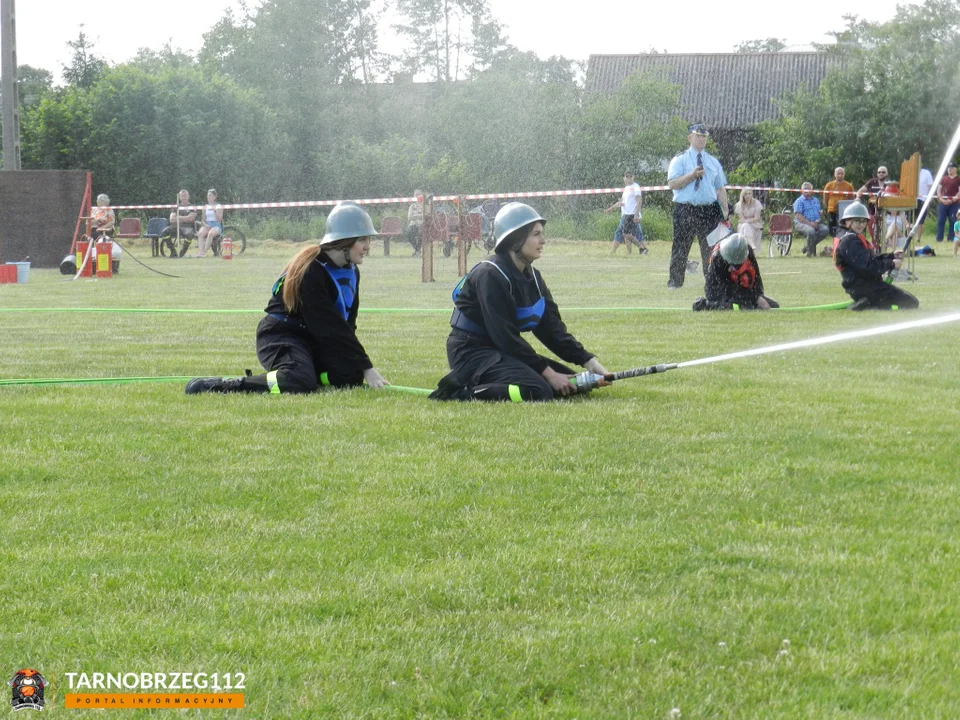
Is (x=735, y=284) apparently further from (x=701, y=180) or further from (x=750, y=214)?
(x=750, y=214)

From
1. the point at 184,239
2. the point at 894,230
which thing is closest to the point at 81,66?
the point at 184,239

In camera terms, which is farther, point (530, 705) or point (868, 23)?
point (868, 23)

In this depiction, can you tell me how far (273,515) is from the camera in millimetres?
4898

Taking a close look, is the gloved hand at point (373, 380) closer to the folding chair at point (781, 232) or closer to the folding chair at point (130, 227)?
the folding chair at point (781, 232)

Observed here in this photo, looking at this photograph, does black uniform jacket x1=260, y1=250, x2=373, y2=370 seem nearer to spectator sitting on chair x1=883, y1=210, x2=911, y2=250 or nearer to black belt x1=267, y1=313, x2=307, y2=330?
black belt x1=267, y1=313, x2=307, y2=330

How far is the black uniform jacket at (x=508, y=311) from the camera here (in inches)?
301

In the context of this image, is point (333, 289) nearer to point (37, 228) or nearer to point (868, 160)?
point (37, 228)

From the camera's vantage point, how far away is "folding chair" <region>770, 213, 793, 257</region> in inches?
1135

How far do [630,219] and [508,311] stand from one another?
23.0 meters

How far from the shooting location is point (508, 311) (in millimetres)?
7723

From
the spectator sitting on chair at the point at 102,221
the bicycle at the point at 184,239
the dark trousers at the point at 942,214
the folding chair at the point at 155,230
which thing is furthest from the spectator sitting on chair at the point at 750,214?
the folding chair at the point at 155,230

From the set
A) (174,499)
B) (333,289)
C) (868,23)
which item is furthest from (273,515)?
(868,23)

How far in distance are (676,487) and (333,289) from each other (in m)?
3.51

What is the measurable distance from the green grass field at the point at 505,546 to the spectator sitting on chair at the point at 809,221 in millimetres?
20041
